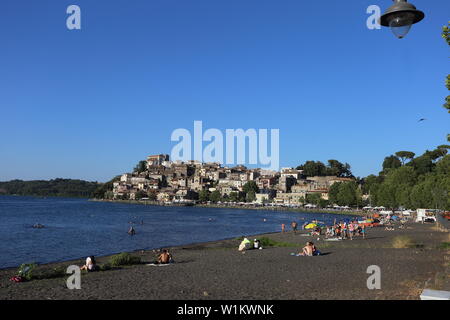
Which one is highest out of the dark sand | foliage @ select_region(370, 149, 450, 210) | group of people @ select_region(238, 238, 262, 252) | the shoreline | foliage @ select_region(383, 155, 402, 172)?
foliage @ select_region(383, 155, 402, 172)

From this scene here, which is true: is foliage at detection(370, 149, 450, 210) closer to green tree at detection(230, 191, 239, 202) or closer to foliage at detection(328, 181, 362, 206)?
foliage at detection(328, 181, 362, 206)

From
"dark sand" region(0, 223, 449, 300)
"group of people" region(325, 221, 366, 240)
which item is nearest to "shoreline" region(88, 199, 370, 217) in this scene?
"group of people" region(325, 221, 366, 240)

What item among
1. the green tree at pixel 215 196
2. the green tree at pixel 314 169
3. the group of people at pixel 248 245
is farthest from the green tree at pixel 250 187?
the group of people at pixel 248 245

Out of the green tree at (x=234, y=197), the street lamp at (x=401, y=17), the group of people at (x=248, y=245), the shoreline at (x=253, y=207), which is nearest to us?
the street lamp at (x=401, y=17)

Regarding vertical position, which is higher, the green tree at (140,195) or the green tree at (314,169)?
the green tree at (314,169)

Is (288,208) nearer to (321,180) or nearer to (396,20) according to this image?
(321,180)

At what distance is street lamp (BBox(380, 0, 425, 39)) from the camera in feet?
14.6

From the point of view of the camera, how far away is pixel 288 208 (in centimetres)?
13162

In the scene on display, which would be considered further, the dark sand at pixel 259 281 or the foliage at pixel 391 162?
the foliage at pixel 391 162

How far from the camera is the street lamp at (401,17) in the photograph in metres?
4.45

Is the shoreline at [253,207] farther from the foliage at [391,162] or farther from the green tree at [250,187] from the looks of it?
the foliage at [391,162]

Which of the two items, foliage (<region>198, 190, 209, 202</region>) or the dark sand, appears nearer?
the dark sand
